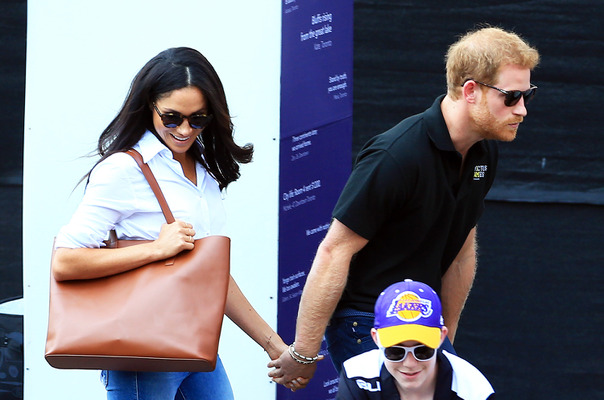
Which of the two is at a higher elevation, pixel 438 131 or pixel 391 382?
pixel 438 131

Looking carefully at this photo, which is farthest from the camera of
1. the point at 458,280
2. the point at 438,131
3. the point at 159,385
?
the point at 458,280

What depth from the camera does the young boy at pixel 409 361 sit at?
2.26 meters

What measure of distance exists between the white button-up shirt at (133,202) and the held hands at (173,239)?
0.06 meters

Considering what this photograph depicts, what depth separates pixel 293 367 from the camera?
260 cm

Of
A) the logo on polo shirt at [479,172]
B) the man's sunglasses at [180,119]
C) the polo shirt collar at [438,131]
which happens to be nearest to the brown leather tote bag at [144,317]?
the man's sunglasses at [180,119]

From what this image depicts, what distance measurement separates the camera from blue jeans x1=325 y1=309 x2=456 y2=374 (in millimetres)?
2523

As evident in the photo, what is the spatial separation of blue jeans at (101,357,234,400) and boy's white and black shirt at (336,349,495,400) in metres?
0.37

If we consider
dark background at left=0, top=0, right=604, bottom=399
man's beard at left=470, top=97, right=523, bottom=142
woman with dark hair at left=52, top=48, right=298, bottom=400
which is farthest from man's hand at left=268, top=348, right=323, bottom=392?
dark background at left=0, top=0, right=604, bottom=399

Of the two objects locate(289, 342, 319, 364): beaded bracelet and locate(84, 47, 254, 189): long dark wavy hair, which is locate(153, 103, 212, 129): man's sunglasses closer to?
locate(84, 47, 254, 189): long dark wavy hair

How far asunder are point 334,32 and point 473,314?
1591 mm

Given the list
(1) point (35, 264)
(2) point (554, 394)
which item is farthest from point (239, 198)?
(2) point (554, 394)

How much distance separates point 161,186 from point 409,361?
761 mm

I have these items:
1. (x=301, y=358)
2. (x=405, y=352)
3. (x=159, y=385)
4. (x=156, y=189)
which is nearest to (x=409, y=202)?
(x=405, y=352)

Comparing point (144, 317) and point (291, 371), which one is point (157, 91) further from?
point (291, 371)
